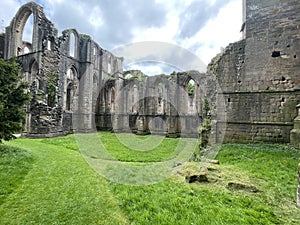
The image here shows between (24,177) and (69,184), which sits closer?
(69,184)

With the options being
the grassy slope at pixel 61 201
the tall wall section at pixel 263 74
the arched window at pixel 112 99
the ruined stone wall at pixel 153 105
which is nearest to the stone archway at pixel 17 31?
the ruined stone wall at pixel 153 105

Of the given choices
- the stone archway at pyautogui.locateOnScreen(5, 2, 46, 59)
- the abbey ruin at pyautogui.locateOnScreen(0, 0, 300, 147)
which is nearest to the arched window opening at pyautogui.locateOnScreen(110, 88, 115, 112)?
the abbey ruin at pyautogui.locateOnScreen(0, 0, 300, 147)

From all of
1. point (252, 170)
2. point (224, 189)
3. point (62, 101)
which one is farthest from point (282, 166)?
point (62, 101)

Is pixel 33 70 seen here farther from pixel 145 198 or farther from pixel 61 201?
pixel 145 198

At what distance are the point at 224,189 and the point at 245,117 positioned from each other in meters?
6.01

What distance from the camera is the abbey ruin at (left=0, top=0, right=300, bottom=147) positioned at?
27.6ft

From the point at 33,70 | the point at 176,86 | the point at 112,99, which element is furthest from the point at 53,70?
the point at 176,86

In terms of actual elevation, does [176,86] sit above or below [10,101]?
above

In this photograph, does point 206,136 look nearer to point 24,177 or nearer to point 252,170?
point 252,170

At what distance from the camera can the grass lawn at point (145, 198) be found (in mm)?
2975

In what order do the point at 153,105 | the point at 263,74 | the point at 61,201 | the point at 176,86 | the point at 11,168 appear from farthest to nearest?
1. the point at 153,105
2. the point at 176,86
3. the point at 263,74
4. the point at 11,168
5. the point at 61,201

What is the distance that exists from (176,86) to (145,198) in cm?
1513

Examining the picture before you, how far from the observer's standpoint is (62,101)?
17.4 metres

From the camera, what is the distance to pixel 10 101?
721 centimetres
